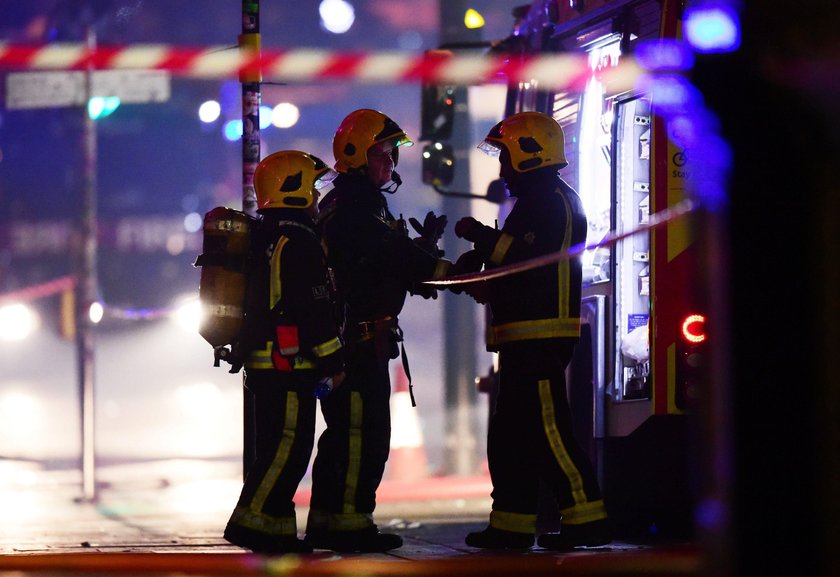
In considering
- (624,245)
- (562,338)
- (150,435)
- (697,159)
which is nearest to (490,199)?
(624,245)

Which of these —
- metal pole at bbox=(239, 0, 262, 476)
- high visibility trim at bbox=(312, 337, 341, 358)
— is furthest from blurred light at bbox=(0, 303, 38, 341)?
high visibility trim at bbox=(312, 337, 341, 358)

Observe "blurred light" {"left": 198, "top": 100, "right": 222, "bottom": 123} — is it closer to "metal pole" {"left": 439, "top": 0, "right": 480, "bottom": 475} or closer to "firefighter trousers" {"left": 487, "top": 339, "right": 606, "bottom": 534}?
"metal pole" {"left": 439, "top": 0, "right": 480, "bottom": 475}

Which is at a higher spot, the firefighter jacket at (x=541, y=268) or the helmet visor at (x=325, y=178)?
the helmet visor at (x=325, y=178)

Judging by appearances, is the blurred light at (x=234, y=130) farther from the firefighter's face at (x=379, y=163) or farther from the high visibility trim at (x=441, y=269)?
the high visibility trim at (x=441, y=269)

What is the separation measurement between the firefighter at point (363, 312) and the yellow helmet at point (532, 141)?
0.53 m

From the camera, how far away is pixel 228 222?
685 centimetres

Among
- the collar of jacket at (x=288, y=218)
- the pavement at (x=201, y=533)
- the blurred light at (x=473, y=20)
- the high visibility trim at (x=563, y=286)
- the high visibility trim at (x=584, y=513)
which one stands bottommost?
the pavement at (x=201, y=533)

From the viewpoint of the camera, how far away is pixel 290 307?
6.70m

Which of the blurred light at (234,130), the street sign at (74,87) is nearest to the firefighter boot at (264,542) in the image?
the blurred light at (234,130)

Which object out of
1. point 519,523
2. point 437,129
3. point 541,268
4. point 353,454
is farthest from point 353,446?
point 437,129

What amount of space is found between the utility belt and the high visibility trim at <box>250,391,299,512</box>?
1.78 feet

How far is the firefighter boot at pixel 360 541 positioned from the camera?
6883mm

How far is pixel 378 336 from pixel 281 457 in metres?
0.86

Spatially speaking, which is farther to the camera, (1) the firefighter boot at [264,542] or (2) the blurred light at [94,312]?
(2) the blurred light at [94,312]
